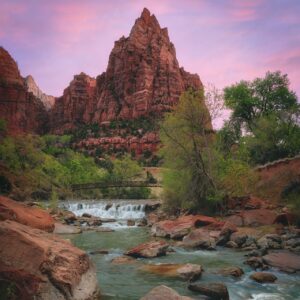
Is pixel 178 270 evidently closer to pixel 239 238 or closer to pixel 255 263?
pixel 255 263

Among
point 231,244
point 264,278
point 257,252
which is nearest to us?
point 264,278

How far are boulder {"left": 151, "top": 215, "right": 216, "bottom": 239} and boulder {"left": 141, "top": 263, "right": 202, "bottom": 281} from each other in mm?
8676

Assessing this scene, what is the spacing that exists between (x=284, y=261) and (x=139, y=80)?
14226 cm

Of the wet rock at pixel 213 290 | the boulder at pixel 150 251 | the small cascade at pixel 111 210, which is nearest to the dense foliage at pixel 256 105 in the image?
the small cascade at pixel 111 210

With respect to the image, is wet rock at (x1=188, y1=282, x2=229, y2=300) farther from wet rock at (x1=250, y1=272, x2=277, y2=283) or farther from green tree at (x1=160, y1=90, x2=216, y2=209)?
green tree at (x1=160, y1=90, x2=216, y2=209)

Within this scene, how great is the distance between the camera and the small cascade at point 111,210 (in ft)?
136

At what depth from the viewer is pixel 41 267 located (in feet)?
25.5

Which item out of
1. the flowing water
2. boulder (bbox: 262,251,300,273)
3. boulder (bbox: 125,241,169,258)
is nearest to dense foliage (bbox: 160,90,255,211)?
the flowing water

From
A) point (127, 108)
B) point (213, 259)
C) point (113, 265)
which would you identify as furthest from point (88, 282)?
point (127, 108)

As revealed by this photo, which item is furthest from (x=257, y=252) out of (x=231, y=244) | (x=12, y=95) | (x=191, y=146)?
(x=12, y=95)

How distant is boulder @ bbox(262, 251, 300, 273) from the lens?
13.5 meters

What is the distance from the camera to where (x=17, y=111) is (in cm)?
11694

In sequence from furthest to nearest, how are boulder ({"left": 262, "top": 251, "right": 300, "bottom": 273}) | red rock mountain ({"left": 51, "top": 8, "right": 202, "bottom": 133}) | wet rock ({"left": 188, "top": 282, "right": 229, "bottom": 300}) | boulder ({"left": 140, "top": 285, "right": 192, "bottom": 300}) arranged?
1. red rock mountain ({"left": 51, "top": 8, "right": 202, "bottom": 133})
2. boulder ({"left": 262, "top": 251, "right": 300, "bottom": 273})
3. wet rock ({"left": 188, "top": 282, "right": 229, "bottom": 300})
4. boulder ({"left": 140, "top": 285, "right": 192, "bottom": 300})

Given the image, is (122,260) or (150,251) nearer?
(122,260)
